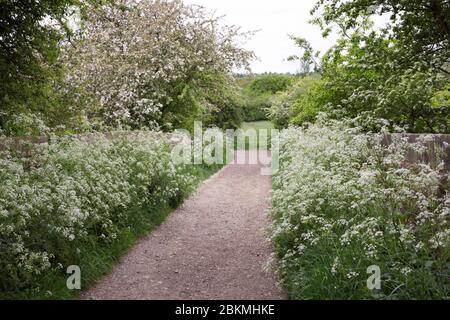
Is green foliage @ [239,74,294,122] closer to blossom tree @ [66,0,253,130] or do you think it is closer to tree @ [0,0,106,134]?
blossom tree @ [66,0,253,130]

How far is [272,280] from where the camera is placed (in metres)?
6.69

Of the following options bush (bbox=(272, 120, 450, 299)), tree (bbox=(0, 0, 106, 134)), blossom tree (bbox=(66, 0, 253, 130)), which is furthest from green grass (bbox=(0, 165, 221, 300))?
blossom tree (bbox=(66, 0, 253, 130))

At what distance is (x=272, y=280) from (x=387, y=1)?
526 cm

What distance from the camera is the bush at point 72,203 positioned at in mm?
5398

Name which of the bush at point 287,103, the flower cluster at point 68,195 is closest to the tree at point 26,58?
the flower cluster at point 68,195

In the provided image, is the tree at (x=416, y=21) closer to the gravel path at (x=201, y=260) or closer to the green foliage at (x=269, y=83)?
the gravel path at (x=201, y=260)

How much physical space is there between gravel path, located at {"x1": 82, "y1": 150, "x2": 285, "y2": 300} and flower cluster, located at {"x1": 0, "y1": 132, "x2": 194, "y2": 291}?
69 cm

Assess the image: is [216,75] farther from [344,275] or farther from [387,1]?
[344,275]

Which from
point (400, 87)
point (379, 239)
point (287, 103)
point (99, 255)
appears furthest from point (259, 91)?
point (379, 239)

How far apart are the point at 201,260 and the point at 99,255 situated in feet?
5.93

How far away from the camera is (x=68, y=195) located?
687 cm

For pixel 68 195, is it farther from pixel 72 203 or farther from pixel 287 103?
pixel 287 103

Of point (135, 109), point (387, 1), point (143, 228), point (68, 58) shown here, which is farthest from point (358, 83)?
point (68, 58)

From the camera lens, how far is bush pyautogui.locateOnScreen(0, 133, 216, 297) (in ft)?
17.7
